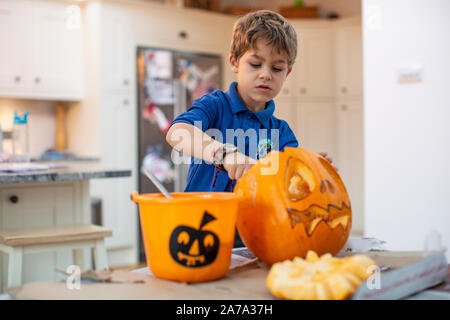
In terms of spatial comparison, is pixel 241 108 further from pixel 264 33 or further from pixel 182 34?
pixel 182 34

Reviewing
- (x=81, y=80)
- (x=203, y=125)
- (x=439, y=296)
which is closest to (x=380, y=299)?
(x=439, y=296)

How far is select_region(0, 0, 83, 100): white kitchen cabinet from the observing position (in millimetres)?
3641

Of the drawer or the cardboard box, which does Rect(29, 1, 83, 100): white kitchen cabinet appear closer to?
the drawer

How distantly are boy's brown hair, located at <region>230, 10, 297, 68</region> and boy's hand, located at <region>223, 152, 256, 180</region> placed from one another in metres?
0.29

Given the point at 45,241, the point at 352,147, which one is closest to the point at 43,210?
the point at 45,241

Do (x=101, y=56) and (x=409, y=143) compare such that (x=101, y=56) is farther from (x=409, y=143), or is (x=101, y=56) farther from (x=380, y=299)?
(x=380, y=299)

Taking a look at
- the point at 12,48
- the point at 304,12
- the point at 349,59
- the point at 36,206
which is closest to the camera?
the point at 36,206

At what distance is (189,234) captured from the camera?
598 millimetres

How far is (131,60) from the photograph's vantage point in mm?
3943

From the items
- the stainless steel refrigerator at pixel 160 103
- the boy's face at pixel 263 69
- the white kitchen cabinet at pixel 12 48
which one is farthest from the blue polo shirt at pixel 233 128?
the white kitchen cabinet at pixel 12 48

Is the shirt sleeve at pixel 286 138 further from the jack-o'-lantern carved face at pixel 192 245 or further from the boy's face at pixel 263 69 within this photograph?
the jack-o'-lantern carved face at pixel 192 245

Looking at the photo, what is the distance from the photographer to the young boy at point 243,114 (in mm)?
845

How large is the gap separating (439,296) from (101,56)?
11.8 feet

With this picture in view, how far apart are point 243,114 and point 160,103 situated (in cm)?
295
